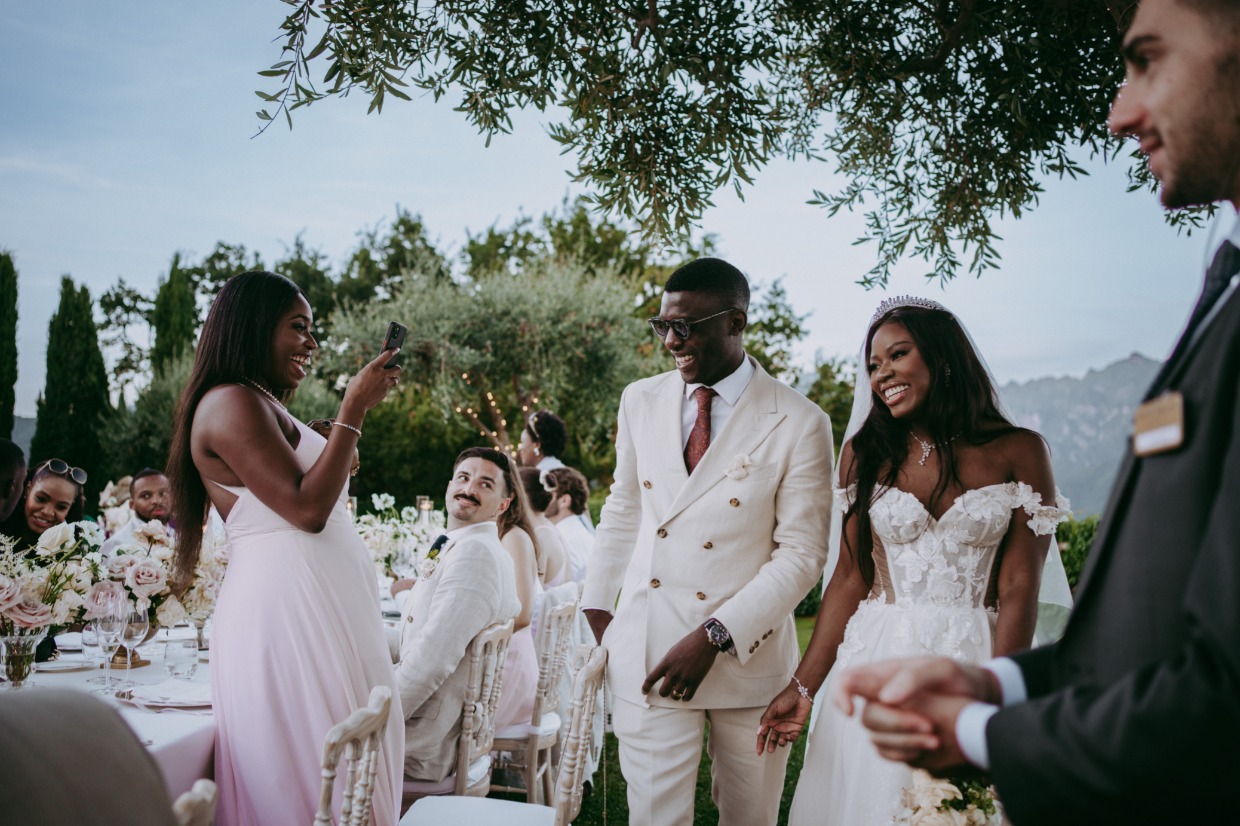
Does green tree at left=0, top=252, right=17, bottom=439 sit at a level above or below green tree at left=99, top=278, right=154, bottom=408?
below

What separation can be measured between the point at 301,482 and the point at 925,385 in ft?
6.65

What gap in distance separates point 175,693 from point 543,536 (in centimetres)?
325

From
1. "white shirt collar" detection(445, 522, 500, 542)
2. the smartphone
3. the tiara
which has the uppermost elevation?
the tiara

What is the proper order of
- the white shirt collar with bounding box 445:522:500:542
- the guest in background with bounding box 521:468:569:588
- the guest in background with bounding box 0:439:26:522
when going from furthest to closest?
the guest in background with bounding box 521:468:569:588 < the white shirt collar with bounding box 445:522:500:542 < the guest in background with bounding box 0:439:26:522

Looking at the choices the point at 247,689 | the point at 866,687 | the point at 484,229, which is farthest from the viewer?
the point at 484,229

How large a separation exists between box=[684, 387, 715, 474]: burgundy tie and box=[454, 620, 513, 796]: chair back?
144cm

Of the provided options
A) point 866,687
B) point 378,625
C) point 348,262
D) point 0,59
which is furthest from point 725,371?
point 348,262

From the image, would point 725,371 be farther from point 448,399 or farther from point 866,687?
point 448,399

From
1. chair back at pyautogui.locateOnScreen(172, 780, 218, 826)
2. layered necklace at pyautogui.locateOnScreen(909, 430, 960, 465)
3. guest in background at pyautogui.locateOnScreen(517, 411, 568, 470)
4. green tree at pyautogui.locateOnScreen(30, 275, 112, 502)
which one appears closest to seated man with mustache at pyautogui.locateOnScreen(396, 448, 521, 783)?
layered necklace at pyautogui.locateOnScreen(909, 430, 960, 465)

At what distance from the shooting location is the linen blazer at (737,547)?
9.80 ft

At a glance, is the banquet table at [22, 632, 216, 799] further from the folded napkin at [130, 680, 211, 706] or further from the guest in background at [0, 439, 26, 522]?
the guest in background at [0, 439, 26, 522]

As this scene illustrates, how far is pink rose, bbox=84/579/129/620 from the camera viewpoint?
317cm

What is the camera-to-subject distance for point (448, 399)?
59.7 ft

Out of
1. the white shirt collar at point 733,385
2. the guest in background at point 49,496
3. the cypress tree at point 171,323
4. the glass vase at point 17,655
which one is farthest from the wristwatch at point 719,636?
the cypress tree at point 171,323
